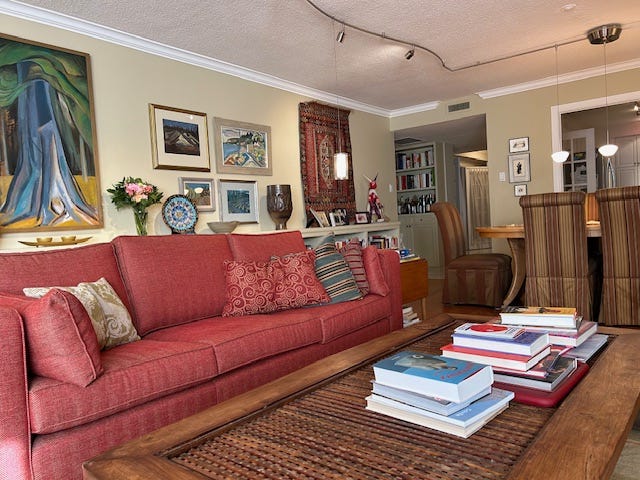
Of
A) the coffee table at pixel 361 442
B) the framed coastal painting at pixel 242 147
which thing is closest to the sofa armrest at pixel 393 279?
the framed coastal painting at pixel 242 147

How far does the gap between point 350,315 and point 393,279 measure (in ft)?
2.03

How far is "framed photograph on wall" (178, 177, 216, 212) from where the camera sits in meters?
3.74

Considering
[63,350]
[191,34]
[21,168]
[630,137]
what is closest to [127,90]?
[191,34]

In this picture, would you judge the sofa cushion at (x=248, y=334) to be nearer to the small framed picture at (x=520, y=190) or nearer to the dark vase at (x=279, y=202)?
the dark vase at (x=279, y=202)

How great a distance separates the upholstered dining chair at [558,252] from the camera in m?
3.55

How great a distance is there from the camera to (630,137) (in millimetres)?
7941

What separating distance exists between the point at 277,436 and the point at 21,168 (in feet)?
8.54

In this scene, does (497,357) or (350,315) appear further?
(350,315)

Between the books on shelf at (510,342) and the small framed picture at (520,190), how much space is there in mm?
4406

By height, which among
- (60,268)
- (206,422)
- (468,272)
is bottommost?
(468,272)

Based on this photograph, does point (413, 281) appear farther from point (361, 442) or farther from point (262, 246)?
point (361, 442)

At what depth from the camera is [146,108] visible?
3500mm

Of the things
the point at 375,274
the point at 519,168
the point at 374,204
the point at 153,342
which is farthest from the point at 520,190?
the point at 153,342

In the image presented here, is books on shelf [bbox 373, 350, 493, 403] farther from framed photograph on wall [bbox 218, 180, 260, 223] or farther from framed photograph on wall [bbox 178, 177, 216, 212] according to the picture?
framed photograph on wall [bbox 218, 180, 260, 223]
